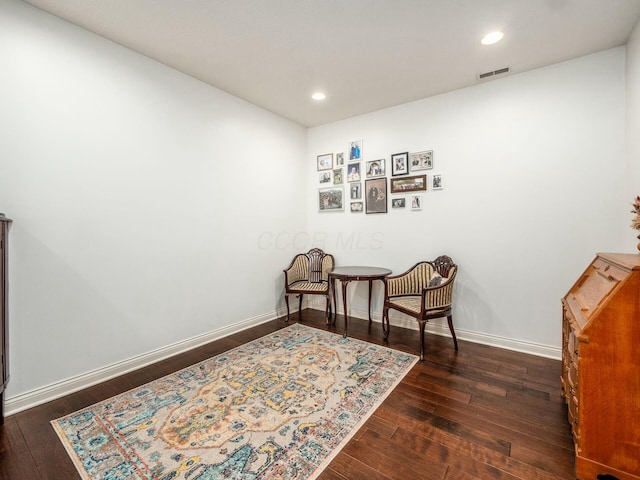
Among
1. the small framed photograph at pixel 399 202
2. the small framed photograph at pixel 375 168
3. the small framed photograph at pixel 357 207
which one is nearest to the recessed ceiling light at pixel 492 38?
the small framed photograph at pixel 375 168

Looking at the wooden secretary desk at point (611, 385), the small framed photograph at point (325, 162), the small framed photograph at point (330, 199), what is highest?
the small framed photograph at point (325, 162)

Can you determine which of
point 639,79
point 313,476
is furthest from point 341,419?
point 639,79

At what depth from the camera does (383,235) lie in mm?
4074

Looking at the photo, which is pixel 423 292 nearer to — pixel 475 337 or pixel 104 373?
pixel 475 337

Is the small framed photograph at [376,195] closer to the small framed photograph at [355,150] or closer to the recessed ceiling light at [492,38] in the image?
the small framed photograph at [355,150]

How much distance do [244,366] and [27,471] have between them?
149 cm

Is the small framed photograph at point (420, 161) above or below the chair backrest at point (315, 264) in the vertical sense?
above

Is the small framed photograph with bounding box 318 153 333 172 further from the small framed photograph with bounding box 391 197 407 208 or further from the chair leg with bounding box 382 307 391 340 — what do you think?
the chair leg with bounding box 382 307 391 340

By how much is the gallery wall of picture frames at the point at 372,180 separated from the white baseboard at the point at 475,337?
4.96ft

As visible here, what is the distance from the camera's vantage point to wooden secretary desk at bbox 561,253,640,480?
1.42 m

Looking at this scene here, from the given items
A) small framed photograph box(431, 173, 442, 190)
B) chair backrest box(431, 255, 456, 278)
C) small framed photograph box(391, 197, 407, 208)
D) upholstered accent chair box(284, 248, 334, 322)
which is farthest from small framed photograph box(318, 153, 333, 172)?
chair backrest box(431, 255, 456, 278)

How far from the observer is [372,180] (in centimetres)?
412

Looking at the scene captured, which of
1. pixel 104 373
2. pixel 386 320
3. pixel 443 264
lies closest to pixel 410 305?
pixel 386 320

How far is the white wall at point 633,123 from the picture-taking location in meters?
2.32
